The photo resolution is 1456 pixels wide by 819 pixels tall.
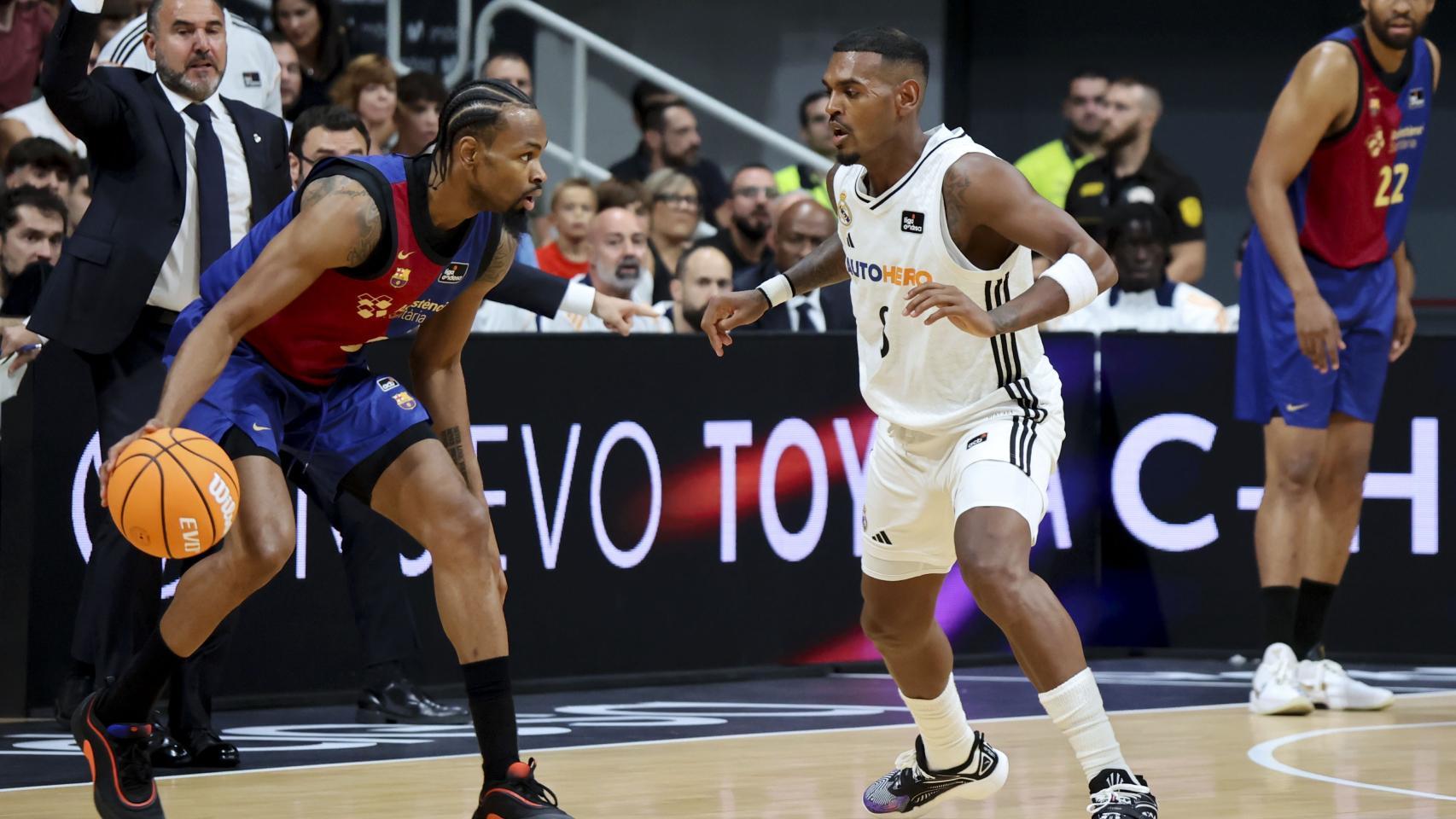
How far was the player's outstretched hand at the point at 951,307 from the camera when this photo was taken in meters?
4.59

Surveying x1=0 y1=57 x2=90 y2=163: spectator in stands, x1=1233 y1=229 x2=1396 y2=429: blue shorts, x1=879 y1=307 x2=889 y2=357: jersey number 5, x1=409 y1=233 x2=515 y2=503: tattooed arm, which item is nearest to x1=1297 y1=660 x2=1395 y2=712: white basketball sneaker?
x1=1233 y1=229 x2=1396 y2=429: blue shorts

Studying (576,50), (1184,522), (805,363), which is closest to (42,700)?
(805,363)

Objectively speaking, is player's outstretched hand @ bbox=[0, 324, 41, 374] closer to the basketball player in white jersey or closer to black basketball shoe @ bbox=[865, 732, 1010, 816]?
the basketball player in white jersey

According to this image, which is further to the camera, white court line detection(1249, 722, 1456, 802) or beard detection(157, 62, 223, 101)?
beard detection(157, 62, 223, 101)

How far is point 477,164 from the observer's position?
194 inches

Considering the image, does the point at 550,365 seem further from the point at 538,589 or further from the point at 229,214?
the point at 229,214

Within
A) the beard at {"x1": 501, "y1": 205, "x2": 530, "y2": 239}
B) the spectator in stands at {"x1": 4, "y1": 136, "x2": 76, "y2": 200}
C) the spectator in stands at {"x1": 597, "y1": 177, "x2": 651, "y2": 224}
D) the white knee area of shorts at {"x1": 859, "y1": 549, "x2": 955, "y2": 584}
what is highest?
the spectator in stands at {"x1": 4, "y1": 136, "x2": 76, "y2": 200}

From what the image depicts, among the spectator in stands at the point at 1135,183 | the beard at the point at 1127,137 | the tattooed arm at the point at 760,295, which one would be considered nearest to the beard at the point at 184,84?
the tattooed arm at the point at 760,295

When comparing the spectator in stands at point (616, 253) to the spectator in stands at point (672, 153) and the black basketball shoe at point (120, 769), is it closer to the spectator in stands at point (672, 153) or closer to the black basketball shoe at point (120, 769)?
the spectator in stands at point (672, 153)

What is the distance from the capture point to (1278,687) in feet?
23.2

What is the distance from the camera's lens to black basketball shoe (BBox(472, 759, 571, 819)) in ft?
16.1

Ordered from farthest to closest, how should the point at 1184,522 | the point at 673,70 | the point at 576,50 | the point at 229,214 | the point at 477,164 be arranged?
the point at 673,70 → the point at 576,50 → the point at 1184,522 → the point at 229,214 → the point at 477,164

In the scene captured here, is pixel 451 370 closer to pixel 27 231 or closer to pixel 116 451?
pixel 116 451

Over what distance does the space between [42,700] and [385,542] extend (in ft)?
4.00
